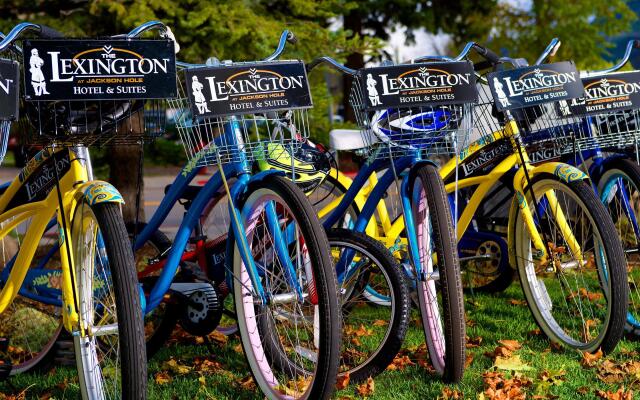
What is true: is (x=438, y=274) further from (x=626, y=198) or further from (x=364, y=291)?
(x=626, y=198)

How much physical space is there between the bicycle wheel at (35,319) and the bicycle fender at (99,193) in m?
0.89

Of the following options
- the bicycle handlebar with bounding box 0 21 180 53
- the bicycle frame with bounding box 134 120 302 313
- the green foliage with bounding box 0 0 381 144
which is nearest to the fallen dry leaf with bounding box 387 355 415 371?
the bicycle frame with bounding box 134 120 302 313

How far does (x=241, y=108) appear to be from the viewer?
145 inches

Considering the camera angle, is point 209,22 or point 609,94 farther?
point 209,22

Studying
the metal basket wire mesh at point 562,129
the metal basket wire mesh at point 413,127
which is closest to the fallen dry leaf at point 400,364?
the metal basket wire mesh at point 413,127

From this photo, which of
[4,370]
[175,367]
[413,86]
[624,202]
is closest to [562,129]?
[624,202]

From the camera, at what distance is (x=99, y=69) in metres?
3.38

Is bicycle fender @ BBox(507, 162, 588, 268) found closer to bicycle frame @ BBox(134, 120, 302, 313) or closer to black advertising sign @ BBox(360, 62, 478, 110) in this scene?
black advertising sign @ BBox(360, 62, 478, 110)

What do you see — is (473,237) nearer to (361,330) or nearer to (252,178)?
(361,330)

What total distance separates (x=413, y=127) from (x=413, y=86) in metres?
0.23

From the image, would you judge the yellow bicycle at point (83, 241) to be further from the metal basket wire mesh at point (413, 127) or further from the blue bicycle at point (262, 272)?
the metal basket wire mesh at point (413, 127)

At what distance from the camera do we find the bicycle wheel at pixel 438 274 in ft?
12.2

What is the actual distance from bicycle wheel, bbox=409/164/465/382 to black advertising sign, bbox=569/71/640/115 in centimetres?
116

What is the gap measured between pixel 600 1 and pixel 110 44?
1297cm
